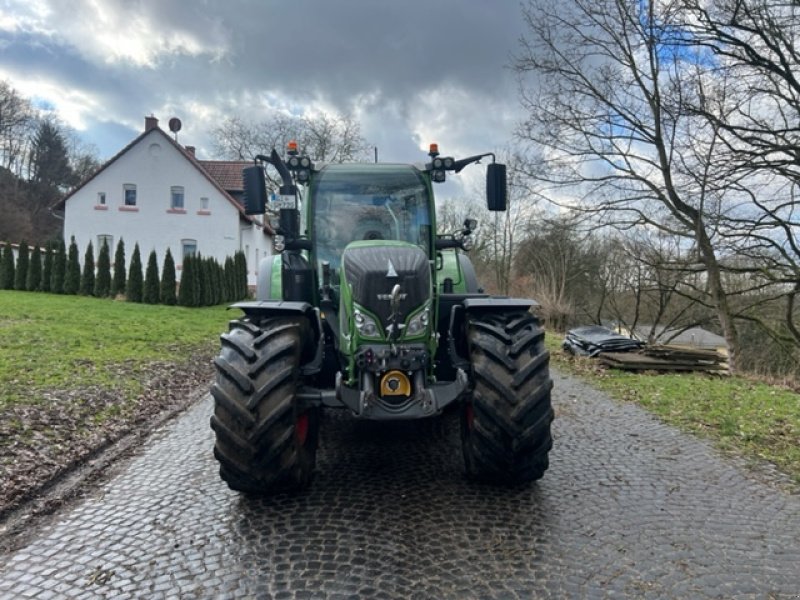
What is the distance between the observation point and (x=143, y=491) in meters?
3.94

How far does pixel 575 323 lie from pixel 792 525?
21.1 m

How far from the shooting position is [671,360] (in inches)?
390

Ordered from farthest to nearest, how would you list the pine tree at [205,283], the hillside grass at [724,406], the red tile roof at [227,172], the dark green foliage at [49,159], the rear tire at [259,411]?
the dark green foliage at [49,159] < the red tile roof at [227,172] < the pine tree at [205,283] < the hillside grass at [724,406] < the rear tire at [259,411]

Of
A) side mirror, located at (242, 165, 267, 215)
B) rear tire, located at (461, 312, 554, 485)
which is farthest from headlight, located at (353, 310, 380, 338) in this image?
side mirror, located at (242, 165, 267, 215)

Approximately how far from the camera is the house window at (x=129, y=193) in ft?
93.5

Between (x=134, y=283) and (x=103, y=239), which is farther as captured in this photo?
(x=103, y=239)

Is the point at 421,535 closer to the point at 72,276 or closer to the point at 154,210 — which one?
the point at 72,276

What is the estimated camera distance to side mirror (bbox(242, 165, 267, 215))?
14.6 feet

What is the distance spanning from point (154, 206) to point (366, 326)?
2812 centimetres

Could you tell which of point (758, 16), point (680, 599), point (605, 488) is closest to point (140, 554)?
point (680, 599)

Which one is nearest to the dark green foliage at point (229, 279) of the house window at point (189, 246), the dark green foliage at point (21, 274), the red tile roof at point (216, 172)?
the red tile roof at point (216, 172)

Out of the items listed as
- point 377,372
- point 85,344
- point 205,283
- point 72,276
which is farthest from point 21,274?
point 377,372

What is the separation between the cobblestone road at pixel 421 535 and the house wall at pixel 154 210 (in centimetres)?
2546

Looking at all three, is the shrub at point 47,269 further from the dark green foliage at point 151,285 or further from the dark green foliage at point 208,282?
the dark green foliage at point 208,282
